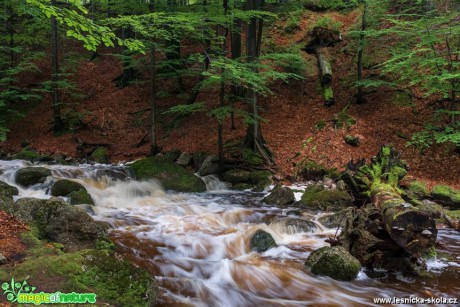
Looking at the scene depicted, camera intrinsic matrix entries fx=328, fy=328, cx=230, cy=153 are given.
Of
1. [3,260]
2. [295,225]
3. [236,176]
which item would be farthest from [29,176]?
[295,225]

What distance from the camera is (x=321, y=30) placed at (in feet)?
61.1

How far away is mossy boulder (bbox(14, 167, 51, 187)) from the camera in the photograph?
10.4 metres

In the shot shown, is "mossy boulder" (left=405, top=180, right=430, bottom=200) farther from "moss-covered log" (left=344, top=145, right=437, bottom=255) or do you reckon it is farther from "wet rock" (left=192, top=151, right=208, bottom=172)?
"wet rock" (left=192, top=151, right=208, bottom=172)

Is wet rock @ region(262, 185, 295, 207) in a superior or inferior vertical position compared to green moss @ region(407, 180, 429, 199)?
inferior

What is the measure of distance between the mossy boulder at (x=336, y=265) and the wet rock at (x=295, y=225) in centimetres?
189

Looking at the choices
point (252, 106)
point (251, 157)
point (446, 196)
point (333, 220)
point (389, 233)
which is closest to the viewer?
point (389, 233)

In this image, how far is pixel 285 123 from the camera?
594 inches

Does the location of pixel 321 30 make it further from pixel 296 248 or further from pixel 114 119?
pixel 296 248

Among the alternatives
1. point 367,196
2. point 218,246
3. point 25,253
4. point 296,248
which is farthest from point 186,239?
point 367,196

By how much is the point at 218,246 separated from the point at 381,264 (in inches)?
119

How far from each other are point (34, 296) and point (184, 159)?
10.4 metres

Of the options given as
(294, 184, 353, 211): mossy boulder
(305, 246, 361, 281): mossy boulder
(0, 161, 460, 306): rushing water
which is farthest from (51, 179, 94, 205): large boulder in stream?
(305, 246, 361, 281): mossy boulder

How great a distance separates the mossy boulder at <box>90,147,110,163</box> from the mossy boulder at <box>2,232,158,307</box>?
10.5 metres

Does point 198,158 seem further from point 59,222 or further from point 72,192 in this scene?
point 59,222
